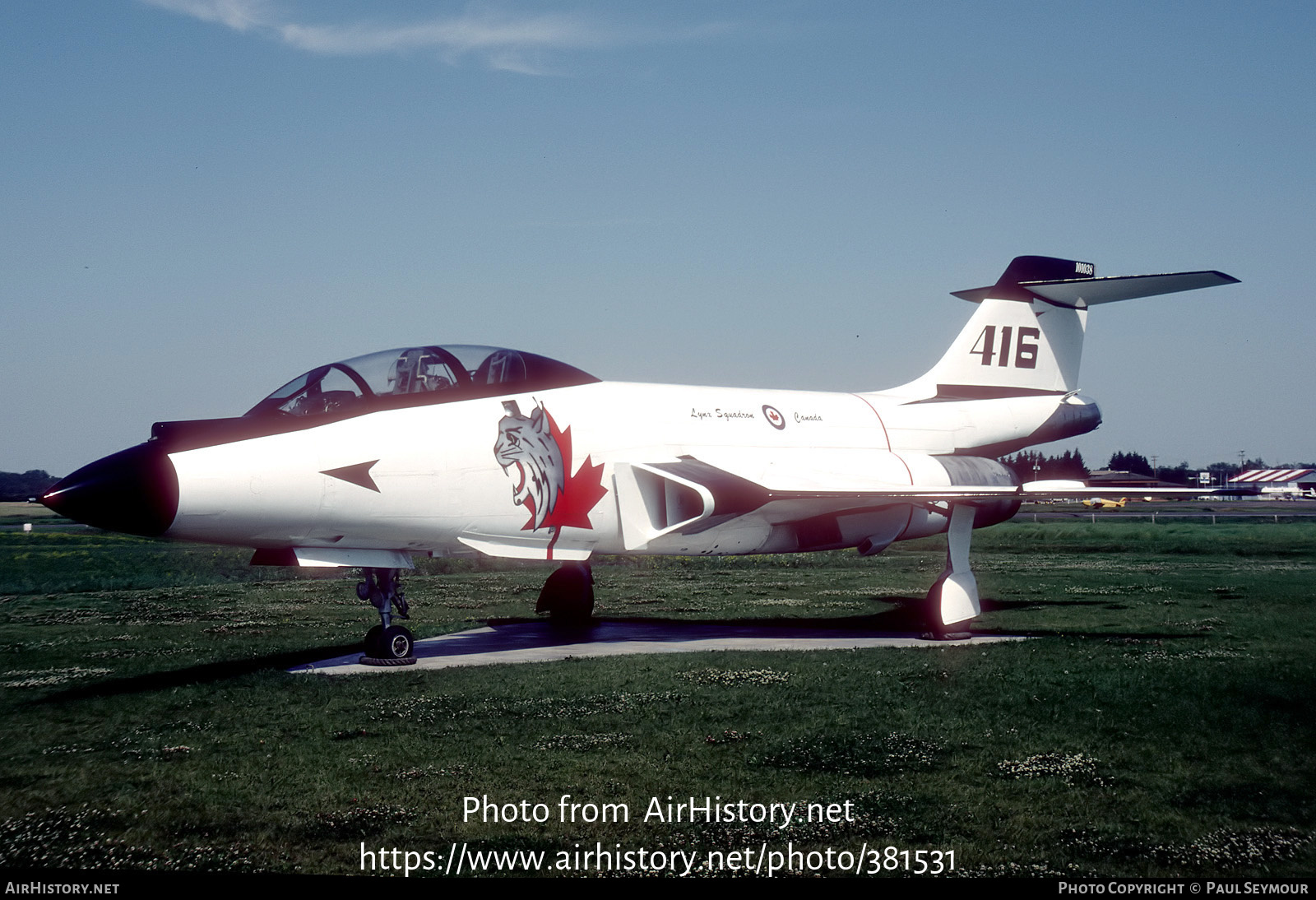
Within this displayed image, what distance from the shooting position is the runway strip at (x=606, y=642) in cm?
1216

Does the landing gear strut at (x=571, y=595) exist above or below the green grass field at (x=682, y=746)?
above

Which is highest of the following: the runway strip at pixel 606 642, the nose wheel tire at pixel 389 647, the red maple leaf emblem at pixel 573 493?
the red maple leaf emblem at pixel 573 493

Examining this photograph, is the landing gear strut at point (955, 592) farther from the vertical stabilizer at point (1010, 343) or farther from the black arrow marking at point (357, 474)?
the black arrow marking at point (357, 474)

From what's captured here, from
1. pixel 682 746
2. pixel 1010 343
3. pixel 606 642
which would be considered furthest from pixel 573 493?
pixel 1010 343

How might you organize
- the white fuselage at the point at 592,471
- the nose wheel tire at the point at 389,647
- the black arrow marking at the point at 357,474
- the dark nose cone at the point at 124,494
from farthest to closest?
the nose wheel tire at the point at 389,647, the black arrow marking at the point at 357,474, the white fuselage at the point at 592,471, the dark nose cone at the point at 124,494

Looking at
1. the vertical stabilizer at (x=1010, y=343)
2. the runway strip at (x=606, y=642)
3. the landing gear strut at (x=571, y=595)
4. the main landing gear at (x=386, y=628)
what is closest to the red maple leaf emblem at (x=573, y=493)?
the runway strip at (x=606, y=642)

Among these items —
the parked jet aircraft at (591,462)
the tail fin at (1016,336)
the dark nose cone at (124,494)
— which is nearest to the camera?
the dark nose cone at (124,494)

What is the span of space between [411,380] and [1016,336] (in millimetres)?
10495

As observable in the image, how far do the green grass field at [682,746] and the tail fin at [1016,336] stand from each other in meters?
3.98

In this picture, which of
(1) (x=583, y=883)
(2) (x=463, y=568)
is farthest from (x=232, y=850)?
(2) (x=463, y=568)

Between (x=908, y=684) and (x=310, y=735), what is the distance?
524 cm

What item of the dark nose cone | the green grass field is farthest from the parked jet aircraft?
the green grass field

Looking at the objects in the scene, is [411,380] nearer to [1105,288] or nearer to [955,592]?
[955,592]

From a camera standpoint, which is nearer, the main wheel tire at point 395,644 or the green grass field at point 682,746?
the green grass field at point 682,746
